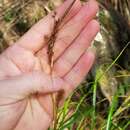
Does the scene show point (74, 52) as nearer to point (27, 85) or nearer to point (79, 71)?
point (79, 71)

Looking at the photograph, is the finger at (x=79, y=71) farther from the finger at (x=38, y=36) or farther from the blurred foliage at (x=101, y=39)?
the blurred foliage at (x=101, y=39)

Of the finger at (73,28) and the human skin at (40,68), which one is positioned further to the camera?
the finger at (73,28)

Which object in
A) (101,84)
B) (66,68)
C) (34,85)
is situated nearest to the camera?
(34,85)

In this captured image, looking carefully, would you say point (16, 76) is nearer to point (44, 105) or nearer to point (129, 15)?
point (44, 105)

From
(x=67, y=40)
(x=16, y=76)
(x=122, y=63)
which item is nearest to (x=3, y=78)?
(x=16, y=76)

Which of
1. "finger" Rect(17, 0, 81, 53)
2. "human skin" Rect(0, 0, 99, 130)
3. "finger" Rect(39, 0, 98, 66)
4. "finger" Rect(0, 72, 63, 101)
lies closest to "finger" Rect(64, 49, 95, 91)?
"human skin" Rect(0, 0, 99, 130)

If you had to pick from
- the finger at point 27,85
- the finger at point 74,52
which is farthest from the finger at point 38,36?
the finger at point 27,85
